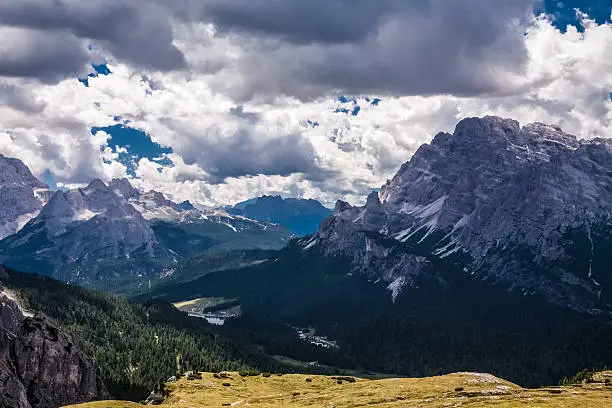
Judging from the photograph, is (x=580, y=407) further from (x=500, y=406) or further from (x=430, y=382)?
(x=430, y=382)

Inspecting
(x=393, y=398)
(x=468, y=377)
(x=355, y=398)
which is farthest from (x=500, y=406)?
(x=468, y=377)

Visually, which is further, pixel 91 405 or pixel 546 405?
pixel 91 405

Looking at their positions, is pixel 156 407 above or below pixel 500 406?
below

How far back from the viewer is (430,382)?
16550 cm

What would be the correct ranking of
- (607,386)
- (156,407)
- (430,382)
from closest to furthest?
(607,386) → (430,382) → (156,407)

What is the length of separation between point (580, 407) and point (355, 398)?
200 feet

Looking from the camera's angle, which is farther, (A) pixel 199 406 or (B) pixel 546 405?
(A) pixel 199 406

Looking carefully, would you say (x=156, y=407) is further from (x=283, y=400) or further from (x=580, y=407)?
(x=580, y=407)

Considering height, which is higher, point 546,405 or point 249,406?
point 546,405

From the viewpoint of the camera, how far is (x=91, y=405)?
166 meters

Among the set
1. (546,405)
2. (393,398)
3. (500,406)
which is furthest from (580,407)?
(393,398)

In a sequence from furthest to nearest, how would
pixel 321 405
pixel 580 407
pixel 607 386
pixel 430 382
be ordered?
pixel 430 382
pixel 321 405
pixel 607 386
pixel 580 407

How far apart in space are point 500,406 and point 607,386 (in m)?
43.2

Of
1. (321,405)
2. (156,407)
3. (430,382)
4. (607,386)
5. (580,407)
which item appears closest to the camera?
(580,407)
